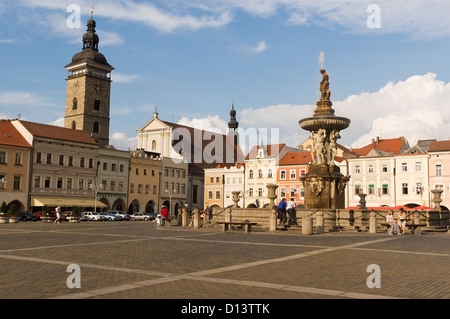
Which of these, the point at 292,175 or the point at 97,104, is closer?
the point at 292,175

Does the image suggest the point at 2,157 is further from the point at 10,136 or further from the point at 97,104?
the point at 97,104

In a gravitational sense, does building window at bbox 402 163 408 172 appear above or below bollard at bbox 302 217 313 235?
above

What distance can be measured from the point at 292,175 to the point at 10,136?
39.6 m

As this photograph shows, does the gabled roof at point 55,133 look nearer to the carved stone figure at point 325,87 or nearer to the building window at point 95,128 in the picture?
the building window at point 95,128

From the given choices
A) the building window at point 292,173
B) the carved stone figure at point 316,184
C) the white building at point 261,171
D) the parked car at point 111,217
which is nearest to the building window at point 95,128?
the white building at point 261,171

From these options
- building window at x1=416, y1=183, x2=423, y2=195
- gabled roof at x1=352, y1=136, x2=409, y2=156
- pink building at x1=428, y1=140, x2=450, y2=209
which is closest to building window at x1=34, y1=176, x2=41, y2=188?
gabled roof at x1=352, y1=136, x2=409, y2=156

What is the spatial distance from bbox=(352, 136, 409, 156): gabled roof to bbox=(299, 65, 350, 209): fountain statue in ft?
139

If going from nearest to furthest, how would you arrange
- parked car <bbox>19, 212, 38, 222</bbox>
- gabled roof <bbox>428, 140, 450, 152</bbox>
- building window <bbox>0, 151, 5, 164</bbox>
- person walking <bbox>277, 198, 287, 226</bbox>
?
person walking <bbox>277, 198, 287, 226</bbox> < parked car <bbox>19, 212, 38, 222</bbox> < building window <bbox>0, 151, 5, 164</bbox> < gabled roof <bbox>428, 140, 450, 152</bbox>

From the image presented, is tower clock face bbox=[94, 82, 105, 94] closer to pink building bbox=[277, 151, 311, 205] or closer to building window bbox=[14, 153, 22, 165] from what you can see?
building window bbox=[14, 153, 22, 165]

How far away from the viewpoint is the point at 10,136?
56.9m

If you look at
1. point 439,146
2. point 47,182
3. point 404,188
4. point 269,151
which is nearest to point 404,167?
point 404,188

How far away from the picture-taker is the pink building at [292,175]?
70938 millimetres

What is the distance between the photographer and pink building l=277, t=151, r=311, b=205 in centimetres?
7094

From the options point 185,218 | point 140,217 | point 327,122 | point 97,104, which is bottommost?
point 140,217
